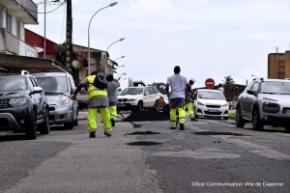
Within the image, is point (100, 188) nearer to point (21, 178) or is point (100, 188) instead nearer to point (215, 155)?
point (21, 178)

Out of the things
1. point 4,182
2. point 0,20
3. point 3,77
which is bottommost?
point 4,182

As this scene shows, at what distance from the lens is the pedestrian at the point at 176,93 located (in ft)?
62.6

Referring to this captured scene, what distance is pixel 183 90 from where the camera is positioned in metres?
19.3

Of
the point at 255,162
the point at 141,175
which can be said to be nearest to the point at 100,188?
the point at 141,175

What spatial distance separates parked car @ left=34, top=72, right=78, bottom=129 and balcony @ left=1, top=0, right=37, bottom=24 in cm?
1646

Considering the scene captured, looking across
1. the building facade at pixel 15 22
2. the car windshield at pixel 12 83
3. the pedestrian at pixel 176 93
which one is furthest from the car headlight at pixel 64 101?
the building facade at pixel 15 22

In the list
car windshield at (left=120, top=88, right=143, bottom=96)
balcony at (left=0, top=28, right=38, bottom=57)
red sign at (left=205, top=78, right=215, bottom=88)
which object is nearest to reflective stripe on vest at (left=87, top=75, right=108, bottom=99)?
balcony at (left=0, top=28, right=38, bottom=57)

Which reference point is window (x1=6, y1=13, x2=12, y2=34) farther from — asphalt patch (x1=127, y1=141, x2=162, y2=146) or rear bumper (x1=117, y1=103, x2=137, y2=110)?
asphalt patch (x1=127, y1=141, x2=162, y2=146)

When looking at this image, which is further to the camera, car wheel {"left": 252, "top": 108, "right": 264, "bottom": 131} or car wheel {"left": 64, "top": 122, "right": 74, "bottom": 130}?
car wheel {"left": 64, "top": 122, "right": 74, "bottom": 130}

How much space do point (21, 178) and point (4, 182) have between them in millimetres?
339

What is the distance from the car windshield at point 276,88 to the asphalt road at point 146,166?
20.9ft

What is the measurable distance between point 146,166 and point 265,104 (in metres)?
10.6

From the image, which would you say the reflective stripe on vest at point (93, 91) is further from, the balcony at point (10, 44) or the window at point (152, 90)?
the window at point (152, 90)

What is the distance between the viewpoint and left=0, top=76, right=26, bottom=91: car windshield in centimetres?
1625
